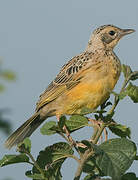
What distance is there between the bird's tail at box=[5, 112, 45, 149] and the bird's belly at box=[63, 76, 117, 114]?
0.42m

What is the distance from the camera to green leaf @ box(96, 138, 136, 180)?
2080 millimetres

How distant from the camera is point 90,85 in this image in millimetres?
5023

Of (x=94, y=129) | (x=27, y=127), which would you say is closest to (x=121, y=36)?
(x=27, y=127)

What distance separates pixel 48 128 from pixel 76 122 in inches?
7.5

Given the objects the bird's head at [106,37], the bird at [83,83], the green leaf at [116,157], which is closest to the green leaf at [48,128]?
the green leaf at [116,157]

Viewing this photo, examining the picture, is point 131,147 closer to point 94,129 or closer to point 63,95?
point 94,129

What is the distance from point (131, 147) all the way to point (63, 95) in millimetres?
3230

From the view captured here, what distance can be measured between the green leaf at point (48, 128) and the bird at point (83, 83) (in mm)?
2052

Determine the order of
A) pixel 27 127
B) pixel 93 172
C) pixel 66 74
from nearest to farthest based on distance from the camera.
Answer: pixel 93 172, pixel 27 127, pixel 66 74

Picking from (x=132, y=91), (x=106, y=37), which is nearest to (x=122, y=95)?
(x=132, y=91)

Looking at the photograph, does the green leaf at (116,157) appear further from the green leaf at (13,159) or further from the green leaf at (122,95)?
the green leaf at (13,159)

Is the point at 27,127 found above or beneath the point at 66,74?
beneath

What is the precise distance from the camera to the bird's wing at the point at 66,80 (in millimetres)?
5449

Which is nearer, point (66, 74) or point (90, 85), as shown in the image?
point (90, 85)
